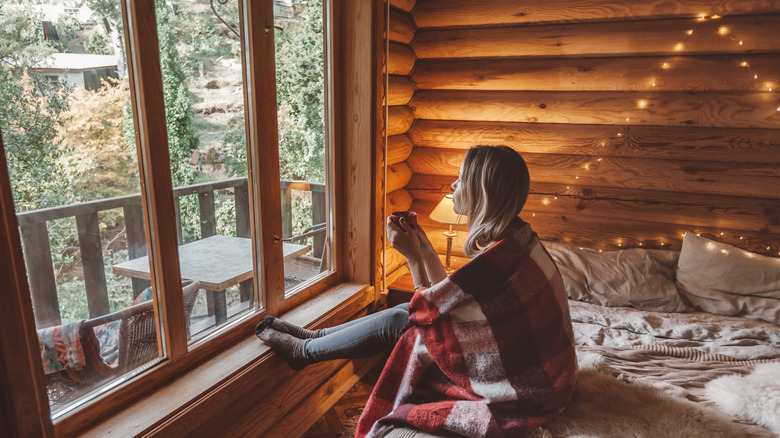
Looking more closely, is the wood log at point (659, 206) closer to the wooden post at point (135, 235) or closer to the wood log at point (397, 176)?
the wood log at point (397, 176)

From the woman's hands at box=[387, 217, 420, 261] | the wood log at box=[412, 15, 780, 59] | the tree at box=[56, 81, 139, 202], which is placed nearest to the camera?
the tree at box=[56, 81, 139, 202]

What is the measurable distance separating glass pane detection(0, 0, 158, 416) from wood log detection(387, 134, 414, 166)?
174cm

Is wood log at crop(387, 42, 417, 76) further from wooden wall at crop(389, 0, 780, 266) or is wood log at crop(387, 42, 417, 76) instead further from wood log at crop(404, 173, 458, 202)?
wood log at crop(404, 173, 458, 202)

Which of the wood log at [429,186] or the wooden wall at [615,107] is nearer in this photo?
the wooden wall at [615,107]

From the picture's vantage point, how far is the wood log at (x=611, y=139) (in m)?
2.60

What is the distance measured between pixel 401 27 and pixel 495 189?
5.96 feet

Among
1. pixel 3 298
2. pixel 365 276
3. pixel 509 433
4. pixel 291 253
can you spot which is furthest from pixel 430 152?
pixel 3 298

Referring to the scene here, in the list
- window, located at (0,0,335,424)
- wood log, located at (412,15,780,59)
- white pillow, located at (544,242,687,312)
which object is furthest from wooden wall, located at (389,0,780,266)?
window, located at (0,0,335,424)

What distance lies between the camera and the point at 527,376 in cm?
140

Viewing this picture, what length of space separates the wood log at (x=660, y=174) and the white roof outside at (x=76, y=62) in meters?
2.26

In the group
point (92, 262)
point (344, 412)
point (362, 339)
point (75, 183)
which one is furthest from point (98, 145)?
point (344, 412)

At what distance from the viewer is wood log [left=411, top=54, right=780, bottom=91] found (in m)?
2.54

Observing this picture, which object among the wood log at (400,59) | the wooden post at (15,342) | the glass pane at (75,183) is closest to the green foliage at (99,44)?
the glass pane at (75,183)

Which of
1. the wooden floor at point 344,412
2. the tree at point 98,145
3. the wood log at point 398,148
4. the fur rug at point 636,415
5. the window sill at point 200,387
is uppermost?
the tree at point 98,145
